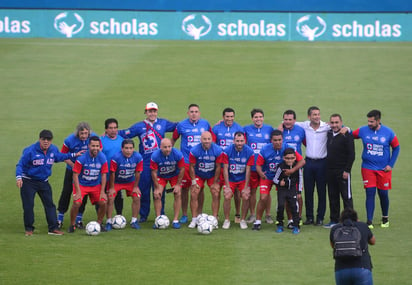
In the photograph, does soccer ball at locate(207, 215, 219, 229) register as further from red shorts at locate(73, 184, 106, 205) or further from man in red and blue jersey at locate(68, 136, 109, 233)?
red shorts at locate(73, 184, 106, 205)

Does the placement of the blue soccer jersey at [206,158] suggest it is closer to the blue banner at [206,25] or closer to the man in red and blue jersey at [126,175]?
the man in red and blue jersey at [126,175]

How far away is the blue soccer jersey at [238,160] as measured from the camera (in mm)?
16391

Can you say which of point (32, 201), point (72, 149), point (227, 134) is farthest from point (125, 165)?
point (227, 134)

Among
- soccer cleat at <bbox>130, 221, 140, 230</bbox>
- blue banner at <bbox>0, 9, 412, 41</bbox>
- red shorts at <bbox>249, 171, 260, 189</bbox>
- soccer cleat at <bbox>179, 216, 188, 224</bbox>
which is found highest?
blue banner at <bbox>0, 9, 412, 41</bbox>

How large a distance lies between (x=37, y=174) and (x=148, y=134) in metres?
2.74

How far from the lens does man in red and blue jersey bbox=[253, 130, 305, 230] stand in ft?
52.9

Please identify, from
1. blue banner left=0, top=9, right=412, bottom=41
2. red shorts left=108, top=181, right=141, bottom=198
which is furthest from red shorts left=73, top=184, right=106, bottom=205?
blue banner left=0, top=9, right=412, bottom=41

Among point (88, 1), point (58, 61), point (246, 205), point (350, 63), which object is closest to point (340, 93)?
point (350, 63)

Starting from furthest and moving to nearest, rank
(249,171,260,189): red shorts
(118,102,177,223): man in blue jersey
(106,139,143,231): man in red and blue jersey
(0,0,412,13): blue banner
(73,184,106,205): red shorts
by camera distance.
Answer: (0,0,412,13): blue banner, (118,102,177,223): man in blue jersey, (249,171,260,189): red shorts, (106,139,143,231): man in red and blue jersey, (73,184,106,205): red shorts

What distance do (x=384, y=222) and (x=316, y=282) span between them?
3968mm

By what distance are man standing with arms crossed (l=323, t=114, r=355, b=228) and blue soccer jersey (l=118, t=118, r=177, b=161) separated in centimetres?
357

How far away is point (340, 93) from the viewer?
3031 cm

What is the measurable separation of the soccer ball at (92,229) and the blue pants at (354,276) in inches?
237

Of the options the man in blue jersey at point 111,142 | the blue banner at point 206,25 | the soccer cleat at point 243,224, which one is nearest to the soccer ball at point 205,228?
the soccer cleat at point 243,224
